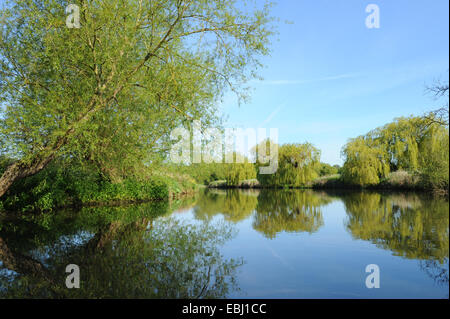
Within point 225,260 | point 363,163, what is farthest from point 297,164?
point 225,260

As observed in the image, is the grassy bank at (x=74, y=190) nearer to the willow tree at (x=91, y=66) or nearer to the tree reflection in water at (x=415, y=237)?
the willow tree at (x=91, y=66)

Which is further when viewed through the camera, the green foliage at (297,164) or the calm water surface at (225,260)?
the green foliage at (297,164)

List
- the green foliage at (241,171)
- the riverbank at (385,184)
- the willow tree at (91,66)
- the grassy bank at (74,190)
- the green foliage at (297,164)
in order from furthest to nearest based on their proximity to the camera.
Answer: the green foliage at (241,171), the green foliage at (297,164), the riverbank at (385,184), the grassy bank at (74,190), the willow tree at (91,66)

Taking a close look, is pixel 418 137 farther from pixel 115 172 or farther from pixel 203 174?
pixel 115 172

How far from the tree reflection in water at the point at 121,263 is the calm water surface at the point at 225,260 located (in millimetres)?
15

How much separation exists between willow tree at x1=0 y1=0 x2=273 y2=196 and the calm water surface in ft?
8.44

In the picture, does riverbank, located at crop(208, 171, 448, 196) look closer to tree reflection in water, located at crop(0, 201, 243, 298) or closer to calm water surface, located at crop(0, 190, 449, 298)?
calm water surface, located at crop(0, 190, 449, 298)

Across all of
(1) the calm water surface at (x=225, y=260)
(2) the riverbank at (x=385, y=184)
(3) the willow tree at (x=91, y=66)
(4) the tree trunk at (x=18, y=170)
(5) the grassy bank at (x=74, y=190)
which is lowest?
(2) the riverbank at (x=385, y=184)

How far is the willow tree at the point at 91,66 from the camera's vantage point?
25.3ft

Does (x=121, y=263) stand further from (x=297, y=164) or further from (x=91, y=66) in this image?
(x=297, y=164)

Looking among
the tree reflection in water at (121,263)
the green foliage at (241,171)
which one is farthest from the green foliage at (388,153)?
the tree reflection in water at (121,263)

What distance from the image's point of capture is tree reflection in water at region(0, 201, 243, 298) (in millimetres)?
3535

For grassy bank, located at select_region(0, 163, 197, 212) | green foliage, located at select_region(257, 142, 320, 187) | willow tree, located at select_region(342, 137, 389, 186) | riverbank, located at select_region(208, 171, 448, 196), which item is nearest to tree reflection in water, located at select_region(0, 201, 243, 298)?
grassy bank, located at select_region(0, 163, 197, 212)
